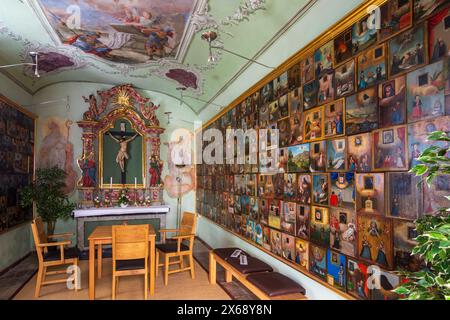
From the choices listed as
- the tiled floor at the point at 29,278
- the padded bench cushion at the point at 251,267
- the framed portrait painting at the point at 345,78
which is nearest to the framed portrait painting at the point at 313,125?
the framed portrait painting at the point at 345,78

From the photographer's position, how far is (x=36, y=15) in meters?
4.77

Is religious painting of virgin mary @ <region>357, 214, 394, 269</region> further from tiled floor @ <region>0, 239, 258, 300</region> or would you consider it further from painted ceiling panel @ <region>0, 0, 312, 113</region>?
painted ceiling panel @ <region>0, 0, 312, 113</region>

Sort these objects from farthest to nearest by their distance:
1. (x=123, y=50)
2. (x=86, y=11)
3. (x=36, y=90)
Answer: (x=36, y=90)
(x=123, y=50)
(x=86, y=11)

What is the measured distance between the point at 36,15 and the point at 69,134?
4.09m

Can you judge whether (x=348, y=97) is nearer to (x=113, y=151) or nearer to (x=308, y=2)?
(x=308, y=2)

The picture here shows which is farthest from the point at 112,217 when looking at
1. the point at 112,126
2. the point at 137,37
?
the point at 137,37

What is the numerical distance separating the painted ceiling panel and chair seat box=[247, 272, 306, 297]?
343 cm

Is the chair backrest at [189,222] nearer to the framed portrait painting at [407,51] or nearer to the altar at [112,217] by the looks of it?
the altar at [112,217]

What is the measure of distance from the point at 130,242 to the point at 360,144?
3.57 m

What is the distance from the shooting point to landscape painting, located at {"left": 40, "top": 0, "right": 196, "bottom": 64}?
454cm

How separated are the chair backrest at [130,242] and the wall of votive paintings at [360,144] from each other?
195 cm

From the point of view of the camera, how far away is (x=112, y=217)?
25.4 ft

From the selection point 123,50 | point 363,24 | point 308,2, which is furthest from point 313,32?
point 123,50

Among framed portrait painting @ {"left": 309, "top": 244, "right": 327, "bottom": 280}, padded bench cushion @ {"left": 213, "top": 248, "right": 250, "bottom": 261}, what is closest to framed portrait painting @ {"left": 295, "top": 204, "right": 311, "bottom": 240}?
framed portrait painting @ {"left": 309, "top": 244, "right": 327, "bottom": 280}
